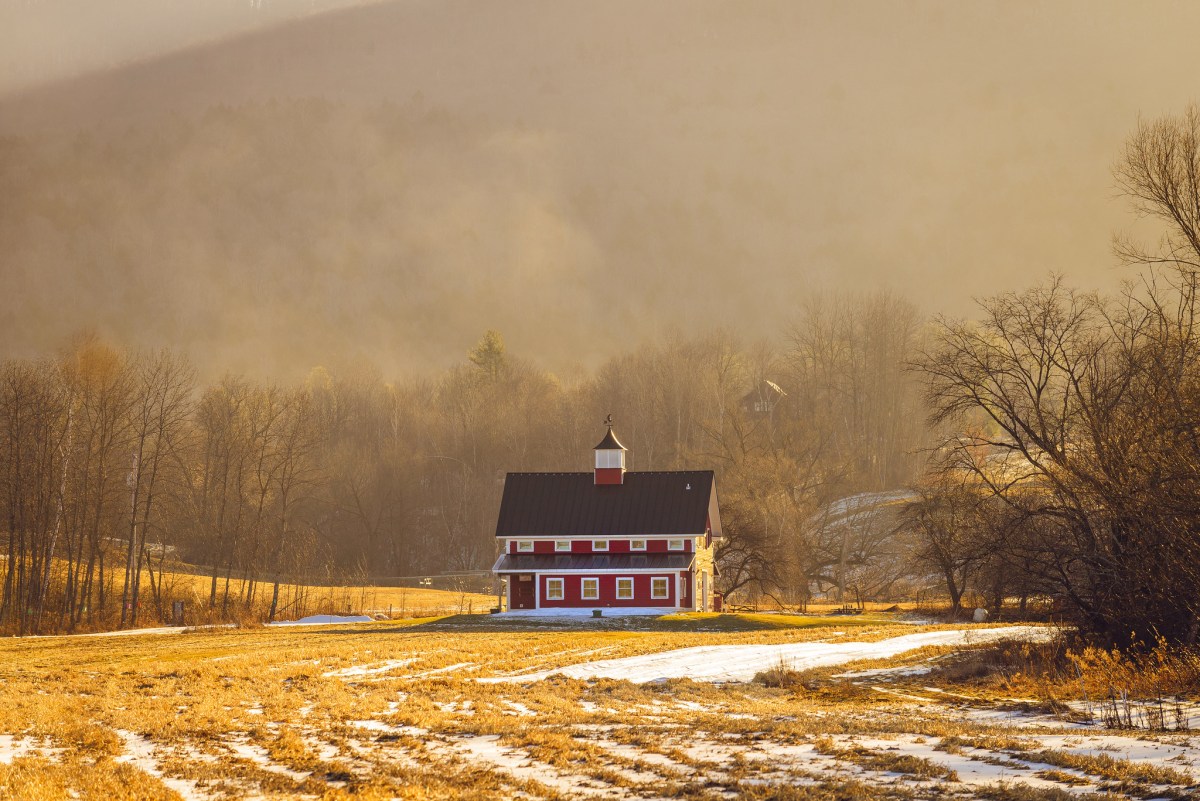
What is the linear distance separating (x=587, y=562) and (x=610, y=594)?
86.8 inches

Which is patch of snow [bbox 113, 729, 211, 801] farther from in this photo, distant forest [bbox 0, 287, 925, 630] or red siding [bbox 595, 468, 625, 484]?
distant forest [bbox 0, 287, 925, 630]

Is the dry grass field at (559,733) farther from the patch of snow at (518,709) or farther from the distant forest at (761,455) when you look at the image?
the distant forest at (761,455)

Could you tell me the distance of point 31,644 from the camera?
4394 cm

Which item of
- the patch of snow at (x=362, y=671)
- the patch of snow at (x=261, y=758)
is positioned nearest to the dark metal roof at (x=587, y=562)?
the patch of snow at (x=362, y=671)

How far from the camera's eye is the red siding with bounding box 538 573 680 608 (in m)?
64.0

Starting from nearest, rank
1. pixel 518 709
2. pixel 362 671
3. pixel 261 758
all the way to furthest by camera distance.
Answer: pixel 261 758 < pixel 518 709 < pixel 362 671

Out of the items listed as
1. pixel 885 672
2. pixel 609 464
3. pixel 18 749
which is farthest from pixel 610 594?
pixel 18 749

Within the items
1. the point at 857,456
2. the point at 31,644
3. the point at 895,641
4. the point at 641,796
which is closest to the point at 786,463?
the point at 857,456

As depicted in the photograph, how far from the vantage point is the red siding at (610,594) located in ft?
210

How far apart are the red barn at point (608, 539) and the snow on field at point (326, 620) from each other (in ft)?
26.1

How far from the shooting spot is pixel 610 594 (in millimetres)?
64438

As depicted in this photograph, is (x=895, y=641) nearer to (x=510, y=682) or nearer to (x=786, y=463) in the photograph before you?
(x=510, y=682)

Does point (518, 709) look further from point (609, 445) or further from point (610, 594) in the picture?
point (609, 445)

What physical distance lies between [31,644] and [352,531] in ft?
233
